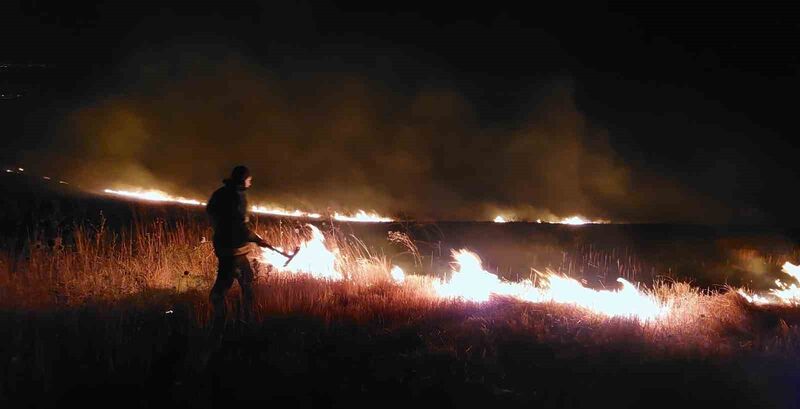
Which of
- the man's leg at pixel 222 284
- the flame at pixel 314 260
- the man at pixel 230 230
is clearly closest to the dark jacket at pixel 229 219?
the man at pixel 230 230

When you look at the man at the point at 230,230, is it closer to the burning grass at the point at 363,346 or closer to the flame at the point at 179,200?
the burning grass at the point at 363,346

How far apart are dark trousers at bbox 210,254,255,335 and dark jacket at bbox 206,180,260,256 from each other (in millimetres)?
119

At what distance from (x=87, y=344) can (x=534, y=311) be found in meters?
5.45

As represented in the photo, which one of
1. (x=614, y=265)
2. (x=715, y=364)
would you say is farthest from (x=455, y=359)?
(x=614, y=265)

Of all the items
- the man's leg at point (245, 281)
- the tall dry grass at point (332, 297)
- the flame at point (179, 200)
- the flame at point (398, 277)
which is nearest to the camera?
the man's leg at point (245, 281)

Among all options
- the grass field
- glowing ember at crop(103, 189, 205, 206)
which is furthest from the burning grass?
glowing ember at crop(103, 189, 205, 206)

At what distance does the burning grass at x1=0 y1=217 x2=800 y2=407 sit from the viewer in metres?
5.36

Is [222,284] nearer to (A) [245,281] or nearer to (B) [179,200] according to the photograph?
(A) [245,281]

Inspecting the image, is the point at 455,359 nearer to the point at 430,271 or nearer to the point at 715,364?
the point at 715,364

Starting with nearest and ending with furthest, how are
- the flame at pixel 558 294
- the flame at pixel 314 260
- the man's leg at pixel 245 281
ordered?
the man's leg at pixel 245 281 → the flame at pixel 558 294 → the flame at pixel 314 260

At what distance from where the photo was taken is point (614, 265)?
19031mm

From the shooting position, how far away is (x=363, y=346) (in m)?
6.56

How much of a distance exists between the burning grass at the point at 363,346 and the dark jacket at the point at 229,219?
2.76ft

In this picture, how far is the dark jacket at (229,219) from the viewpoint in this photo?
7.33 meters
